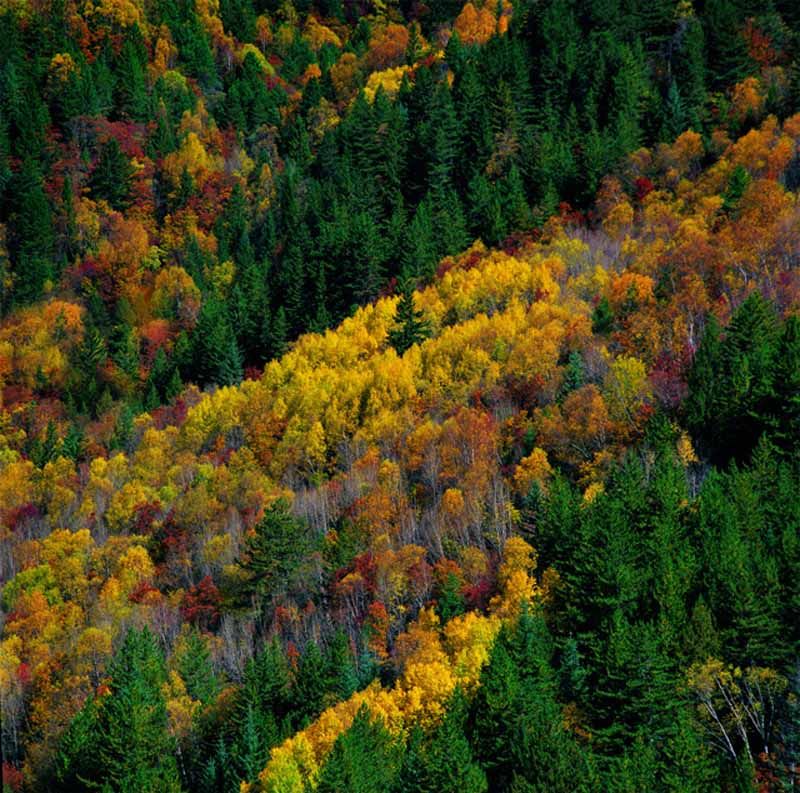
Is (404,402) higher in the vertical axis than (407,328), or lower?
lower

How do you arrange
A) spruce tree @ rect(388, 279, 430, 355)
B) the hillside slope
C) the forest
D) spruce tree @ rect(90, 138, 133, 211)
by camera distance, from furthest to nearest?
spruce tree @ rect(90, 138, 133, 211), spruce tree @ rect(388, 279, 430, 355), the forest, the hillside slope

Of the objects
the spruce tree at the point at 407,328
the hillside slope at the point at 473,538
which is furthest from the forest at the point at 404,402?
the spruce tree at the point at 407,328

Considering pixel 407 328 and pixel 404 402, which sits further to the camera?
pixel 407 328

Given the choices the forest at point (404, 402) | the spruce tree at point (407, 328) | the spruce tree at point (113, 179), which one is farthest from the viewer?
the spruce tree at point (113, 179)

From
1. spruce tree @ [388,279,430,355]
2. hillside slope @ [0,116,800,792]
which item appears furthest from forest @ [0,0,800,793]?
spruce tree @ [388,279,430,355]

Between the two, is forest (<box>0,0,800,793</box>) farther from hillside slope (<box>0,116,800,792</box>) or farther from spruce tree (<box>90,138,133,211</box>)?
spruce tree (<box>90,138,133,211</box>)

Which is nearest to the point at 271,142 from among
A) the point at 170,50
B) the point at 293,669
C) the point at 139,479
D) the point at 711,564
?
the point at 170,50

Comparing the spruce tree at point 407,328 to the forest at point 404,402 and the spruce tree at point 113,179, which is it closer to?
the forest at point 404,402

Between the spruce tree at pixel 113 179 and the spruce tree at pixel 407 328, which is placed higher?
the spruce tree at pixel 113 179

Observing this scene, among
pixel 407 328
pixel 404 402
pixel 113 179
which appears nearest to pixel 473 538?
pixel 404 402

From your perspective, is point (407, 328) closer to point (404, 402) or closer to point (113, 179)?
point (404, 402)
